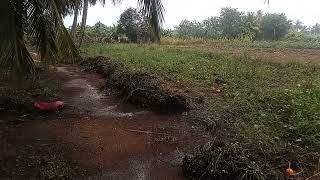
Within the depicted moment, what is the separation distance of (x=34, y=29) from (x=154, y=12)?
172 centimetres

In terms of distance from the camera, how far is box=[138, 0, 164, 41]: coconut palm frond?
5277 mm

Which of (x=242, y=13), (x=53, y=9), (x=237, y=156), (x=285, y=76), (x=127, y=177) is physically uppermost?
(x=242, y=13)

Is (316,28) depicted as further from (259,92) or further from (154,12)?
(154,12)

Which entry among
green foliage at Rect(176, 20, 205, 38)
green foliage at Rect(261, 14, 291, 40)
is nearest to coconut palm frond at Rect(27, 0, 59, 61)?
green foliage at Rect(261, 14, 291, 40)

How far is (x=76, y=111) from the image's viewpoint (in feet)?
22.9

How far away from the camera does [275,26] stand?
2711 cm

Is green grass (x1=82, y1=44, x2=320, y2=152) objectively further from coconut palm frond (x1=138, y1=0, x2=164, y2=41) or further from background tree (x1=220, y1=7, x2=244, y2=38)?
background tree (x1=220, y1=7, x2=244, y2=38)

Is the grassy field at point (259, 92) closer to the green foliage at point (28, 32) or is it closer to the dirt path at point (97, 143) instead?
the dirt path at point (97, 143)

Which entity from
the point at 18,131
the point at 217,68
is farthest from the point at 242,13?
the point at 18,131

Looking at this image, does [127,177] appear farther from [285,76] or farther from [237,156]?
[285,76]

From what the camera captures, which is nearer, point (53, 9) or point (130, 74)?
point (53, 9)

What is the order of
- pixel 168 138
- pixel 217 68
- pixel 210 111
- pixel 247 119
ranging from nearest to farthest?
pixel 168 138
pixel 247 119
pixel 210 111
pixel 217 68

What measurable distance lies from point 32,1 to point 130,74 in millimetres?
4023

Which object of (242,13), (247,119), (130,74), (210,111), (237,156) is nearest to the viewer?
(237,156)
